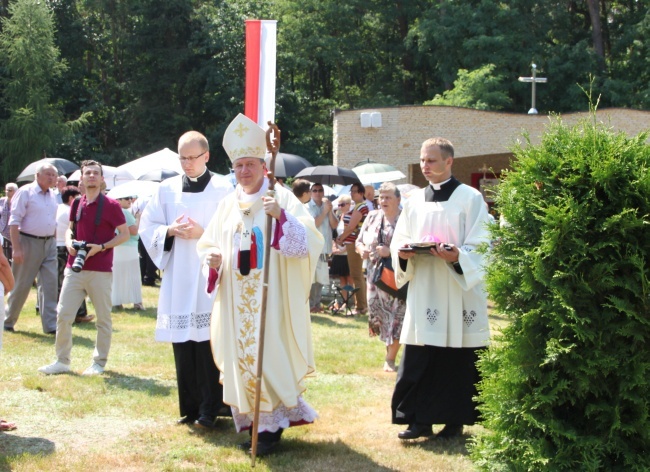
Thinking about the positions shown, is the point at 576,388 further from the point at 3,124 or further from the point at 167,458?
the point at 3,124

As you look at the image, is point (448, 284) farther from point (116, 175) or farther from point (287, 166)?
point (116, 175)

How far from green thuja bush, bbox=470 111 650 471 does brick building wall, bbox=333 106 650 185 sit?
28.5 meters

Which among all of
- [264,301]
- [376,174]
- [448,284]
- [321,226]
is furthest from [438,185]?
[376,174]

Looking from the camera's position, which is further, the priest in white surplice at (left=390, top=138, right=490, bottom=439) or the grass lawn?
the priest in white surplice at (left=390, top=138, right=490, bottom=439)

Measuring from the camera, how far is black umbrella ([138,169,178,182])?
17.8m

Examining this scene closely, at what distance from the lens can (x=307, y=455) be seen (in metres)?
5.86

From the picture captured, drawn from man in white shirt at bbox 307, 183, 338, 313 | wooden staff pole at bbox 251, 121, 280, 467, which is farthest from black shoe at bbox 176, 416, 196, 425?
man in white shirt at bbox 307, 183, 338, 313

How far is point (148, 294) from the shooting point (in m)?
15.8

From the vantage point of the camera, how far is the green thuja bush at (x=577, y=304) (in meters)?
3.98

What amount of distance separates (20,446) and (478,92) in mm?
36224

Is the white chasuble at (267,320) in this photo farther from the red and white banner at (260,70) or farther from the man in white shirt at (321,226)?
the man in white shirt at (321,226)

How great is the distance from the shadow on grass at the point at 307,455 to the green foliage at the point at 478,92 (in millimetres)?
34574

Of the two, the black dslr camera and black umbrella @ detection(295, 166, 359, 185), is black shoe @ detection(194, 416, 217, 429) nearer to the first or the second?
the black dslr camera

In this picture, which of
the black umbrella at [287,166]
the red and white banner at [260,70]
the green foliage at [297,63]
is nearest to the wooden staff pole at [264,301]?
the red and white banner at [260,70]
